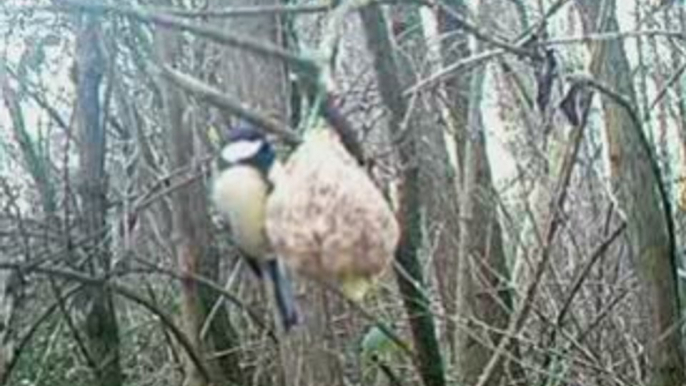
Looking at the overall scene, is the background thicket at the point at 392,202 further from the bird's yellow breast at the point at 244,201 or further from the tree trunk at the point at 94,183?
the bird's yellow breast at the point at 244,201

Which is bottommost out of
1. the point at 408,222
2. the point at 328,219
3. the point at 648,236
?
the point at 648,236

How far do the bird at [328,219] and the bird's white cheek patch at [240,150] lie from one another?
2 cm

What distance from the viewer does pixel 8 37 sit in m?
4.65

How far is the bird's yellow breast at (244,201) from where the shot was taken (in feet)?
2.69

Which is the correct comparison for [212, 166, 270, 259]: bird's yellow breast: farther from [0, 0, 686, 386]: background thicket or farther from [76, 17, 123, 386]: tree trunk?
[76, 17, 123, 386]: tree trunk

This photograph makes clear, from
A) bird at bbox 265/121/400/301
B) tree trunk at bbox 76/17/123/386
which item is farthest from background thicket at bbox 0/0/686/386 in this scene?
bird at bbox 265/121/400/301

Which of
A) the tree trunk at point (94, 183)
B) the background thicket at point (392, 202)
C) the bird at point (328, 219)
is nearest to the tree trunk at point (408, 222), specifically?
the background thicket at point (392, 202)

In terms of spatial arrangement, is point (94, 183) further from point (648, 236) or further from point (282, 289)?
point (282, 289)

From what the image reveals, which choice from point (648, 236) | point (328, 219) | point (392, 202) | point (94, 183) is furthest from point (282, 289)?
point (94, 183)

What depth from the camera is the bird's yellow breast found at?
0.82 metres

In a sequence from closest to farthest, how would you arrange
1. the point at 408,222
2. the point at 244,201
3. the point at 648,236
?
the point at 244,201 → the point at 408,222 → the point at 648,236

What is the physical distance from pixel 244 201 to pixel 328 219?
0.21ft

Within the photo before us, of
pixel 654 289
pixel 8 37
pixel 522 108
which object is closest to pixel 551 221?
pixel 654 289

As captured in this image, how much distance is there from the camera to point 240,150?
0.85m
